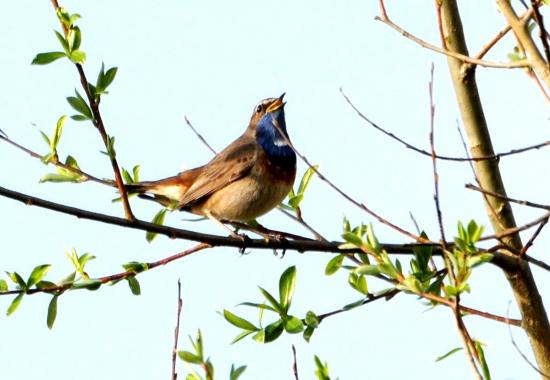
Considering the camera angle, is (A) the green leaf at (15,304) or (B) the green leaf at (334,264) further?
(B) the green leaf at (334,264)

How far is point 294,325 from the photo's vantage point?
15.1ft

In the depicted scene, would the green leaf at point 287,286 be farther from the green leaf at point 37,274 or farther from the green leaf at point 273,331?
the green leaf at point 37,274

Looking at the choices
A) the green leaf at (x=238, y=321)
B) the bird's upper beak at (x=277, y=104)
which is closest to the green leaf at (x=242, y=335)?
the green leaf at (x=238, y=321)

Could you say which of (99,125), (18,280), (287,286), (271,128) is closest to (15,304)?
(18,280)

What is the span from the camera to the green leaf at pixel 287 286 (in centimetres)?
471

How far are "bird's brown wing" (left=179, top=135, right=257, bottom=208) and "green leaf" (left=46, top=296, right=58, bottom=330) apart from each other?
402cm

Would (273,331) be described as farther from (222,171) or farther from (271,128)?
(271,128)

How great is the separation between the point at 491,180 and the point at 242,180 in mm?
4346

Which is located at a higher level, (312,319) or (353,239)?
(353,239)

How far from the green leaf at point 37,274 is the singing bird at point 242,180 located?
3332mm

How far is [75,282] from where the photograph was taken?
5.06 m

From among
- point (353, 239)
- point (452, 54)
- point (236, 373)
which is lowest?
point (236, 373)

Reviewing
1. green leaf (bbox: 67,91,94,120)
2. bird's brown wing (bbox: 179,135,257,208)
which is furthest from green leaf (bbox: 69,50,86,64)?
bird's brown wing (bbox: 179,135,257,208)

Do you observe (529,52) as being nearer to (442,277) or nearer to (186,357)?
(442,277)
